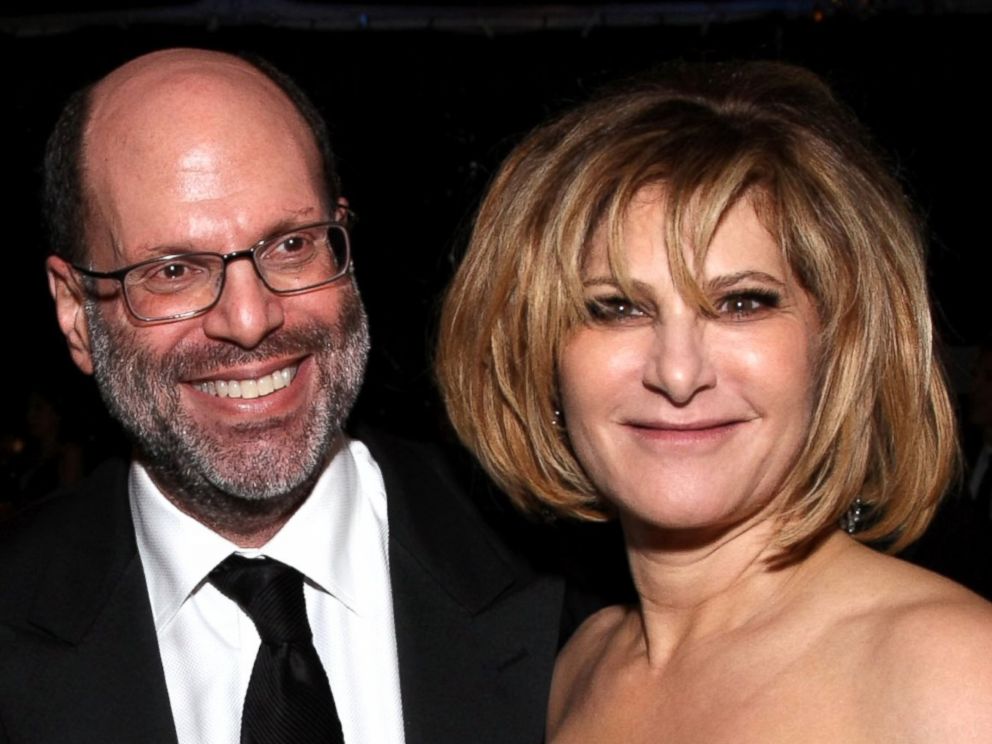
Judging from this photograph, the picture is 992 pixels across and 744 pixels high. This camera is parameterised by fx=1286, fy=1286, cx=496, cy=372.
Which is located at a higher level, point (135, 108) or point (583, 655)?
point (135, 108)

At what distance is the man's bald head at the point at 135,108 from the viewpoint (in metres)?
2.12

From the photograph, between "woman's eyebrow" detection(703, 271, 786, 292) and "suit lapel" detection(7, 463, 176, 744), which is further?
"suit lapel" detection(7, 463, 176, 744)

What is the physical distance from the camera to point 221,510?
2090 millimetres

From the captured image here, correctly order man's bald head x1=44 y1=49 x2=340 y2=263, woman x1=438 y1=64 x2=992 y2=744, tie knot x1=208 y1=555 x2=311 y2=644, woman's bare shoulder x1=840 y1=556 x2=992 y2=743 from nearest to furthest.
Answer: woman's bare shoulder x1=840 y1=556 x2=992 y2=743
woman x1=438 y1=64 x2=992 y2=744
tie knot x1=208 y1=555 x2=311 y2=644
man's bald head x1=44 y1=49 x2=340 y2=263

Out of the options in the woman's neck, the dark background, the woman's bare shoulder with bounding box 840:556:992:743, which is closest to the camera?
the woman's bare shoulder with bounding box 840:556:992:743

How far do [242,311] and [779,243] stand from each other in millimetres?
816

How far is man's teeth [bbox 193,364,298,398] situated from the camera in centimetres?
203

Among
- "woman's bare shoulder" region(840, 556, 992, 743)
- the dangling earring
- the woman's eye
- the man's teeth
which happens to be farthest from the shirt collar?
"woman's bare shoulder" region(840, 556, 992, 743)

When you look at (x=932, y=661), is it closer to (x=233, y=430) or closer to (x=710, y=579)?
(x=710, y=579)

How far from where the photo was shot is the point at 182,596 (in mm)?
2039

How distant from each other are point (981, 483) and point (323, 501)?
3.55 m

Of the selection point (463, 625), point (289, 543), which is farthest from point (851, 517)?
point (289, 543)

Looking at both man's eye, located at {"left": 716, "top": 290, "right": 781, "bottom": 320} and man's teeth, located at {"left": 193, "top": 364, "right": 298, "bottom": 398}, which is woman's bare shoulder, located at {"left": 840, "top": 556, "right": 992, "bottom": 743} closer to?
man's eye, located at {"left": 716, "top": 290, "right": 781, "bottom": 320}

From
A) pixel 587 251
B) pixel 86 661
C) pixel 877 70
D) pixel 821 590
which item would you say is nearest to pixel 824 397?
pixel 821 590
